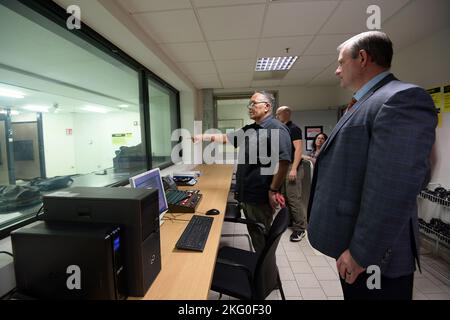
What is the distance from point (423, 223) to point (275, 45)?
2700 millimetres

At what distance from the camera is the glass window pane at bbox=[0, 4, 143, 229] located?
1382 mm

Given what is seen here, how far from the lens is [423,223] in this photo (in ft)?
8.32

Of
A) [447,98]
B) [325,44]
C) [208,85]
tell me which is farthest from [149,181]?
[208,85]

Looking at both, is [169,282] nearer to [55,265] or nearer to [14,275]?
[55,265]

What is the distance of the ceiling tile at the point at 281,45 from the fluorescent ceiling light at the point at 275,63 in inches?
9.6

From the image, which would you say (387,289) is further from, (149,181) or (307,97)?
(307,97)

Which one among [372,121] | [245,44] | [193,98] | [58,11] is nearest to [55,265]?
[372,121]

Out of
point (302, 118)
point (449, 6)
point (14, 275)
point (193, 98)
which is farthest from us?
point (302, 118)

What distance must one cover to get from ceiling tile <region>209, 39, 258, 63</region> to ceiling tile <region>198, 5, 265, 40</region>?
0.13 m

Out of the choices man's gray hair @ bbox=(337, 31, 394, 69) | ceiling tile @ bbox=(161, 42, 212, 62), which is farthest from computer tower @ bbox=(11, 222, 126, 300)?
ceiling tile @ bbox=(161, 42, 212, 62)

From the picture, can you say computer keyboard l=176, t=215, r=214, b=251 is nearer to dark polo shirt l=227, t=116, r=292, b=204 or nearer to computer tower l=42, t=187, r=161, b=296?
computer tower l=42, t=187, r=161, b=296

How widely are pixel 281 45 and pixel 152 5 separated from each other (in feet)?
4.99

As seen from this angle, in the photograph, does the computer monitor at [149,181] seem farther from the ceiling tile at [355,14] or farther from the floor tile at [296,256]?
the ceiling tile at [355,14]

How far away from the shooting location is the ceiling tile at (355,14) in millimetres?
1840
